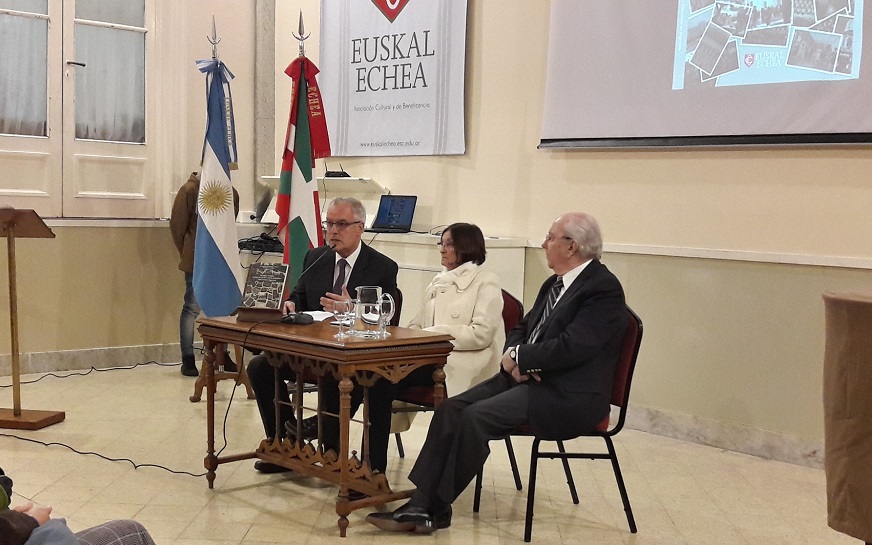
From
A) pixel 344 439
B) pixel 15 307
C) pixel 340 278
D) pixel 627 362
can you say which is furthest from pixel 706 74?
pixel 15 307

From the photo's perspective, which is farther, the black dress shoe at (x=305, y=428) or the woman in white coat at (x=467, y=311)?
the black dress shoe at (x=305, y=428)

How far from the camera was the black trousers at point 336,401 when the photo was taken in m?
3.74

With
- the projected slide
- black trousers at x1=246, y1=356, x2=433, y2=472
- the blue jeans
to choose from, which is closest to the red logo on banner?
the projected slide

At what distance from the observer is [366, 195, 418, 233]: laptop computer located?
6383 millimetres

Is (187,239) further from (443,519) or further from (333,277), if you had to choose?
(443,519)

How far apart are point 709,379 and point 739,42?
1772 mm

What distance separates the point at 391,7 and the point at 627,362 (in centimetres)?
400

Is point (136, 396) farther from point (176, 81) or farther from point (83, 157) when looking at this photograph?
point (176, 81)

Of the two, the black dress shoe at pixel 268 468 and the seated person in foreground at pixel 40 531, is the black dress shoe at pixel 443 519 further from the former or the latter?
the seated person in foreground at pixel 40 531

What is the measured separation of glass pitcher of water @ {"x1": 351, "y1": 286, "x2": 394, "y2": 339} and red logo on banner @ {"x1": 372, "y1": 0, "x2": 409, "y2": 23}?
11.8 feet

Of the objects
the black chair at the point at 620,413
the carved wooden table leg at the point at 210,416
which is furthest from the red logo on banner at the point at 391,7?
the black chair at the point at 620,413

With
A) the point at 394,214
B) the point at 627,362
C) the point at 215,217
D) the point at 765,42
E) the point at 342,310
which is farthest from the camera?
the point at 394,214

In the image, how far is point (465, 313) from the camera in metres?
3.99

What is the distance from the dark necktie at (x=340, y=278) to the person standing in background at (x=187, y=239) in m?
2.48
